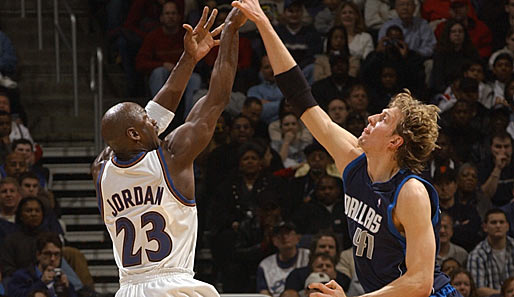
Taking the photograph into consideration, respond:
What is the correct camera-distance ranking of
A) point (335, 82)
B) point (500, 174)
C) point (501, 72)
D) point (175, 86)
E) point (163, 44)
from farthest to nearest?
1. point (163, 44)
2. point (335, 82)
3. point (501, 72)
4. point (500, 174)
5. point (175, 86)

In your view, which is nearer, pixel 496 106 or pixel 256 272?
pixel 256 272

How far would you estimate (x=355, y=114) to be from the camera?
944cm

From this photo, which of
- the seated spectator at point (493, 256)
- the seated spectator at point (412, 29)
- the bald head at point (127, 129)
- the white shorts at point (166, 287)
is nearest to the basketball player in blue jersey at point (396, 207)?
the white shorts at point (166, 287)

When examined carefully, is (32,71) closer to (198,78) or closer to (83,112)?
(83,112)

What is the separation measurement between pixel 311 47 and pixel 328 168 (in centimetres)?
205

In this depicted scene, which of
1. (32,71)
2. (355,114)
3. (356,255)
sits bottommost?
(356,255)

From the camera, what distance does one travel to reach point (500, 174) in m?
9.19

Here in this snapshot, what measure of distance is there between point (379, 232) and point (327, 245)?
4.20 meters

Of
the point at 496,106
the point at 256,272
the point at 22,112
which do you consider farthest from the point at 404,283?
the point at 22,112

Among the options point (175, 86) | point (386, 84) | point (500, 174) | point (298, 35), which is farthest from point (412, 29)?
point (175, 86)

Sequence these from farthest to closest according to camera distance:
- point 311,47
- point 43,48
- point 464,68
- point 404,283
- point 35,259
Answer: point 43,48
point 311,47
point 464,68
point 35,259
point 404,283

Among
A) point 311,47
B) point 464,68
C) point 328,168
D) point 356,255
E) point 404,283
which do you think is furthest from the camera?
point 311,47

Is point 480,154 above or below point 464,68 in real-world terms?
below

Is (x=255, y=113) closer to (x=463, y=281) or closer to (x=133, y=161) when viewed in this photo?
(x=463, y=281)
